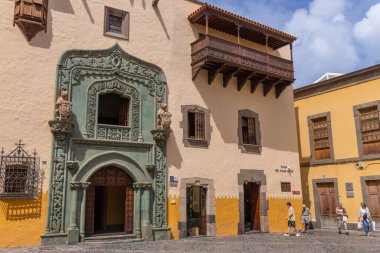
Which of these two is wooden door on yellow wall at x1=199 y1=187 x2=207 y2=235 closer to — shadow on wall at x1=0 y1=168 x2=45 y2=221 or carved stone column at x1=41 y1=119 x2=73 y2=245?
carved stone column at x1=41 y1=119 x2=73 y2=245

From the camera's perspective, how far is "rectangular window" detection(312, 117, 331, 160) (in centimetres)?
2220

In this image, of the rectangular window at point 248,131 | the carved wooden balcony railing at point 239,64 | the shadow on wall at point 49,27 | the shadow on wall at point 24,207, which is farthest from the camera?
the rectangular window at point 248,131

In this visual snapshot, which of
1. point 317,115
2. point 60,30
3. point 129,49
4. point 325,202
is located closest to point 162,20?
point 129,49

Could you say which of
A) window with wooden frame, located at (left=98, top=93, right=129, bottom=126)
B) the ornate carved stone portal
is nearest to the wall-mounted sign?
the ornate carved stone portal

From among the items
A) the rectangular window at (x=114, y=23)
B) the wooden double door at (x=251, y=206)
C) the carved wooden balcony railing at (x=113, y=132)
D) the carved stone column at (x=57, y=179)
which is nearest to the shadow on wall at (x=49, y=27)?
the rectangular window at (x=114, y=23)

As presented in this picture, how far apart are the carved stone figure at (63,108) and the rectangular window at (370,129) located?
15.8 metres

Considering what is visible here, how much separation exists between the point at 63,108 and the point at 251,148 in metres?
9.50

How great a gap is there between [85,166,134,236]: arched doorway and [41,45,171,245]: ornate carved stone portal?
0.28 m

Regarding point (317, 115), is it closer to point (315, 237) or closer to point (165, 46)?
point (315, 237)

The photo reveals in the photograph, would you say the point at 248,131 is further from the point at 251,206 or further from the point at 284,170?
the point at 251,206

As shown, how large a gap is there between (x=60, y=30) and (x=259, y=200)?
12201mm

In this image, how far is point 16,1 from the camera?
1357 centimetres

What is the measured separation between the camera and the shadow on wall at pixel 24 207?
12.2 metres

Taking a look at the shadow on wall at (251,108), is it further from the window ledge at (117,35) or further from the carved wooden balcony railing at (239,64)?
the window ledge at (117,35)
